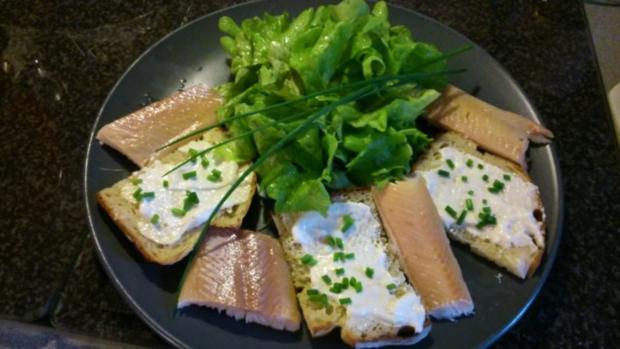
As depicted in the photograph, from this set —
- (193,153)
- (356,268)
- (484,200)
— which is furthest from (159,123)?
(484,200)

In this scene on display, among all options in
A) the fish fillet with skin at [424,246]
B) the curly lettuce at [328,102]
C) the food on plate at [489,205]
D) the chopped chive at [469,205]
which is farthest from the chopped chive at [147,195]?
the chopped chive at [469,205]

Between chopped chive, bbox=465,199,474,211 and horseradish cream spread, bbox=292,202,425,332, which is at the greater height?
horseradish cream spread, bbox=292,202,425,332

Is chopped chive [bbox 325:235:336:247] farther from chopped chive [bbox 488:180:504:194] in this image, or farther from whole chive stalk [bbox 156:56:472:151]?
chopped chive [bbox 488:180:504:194]

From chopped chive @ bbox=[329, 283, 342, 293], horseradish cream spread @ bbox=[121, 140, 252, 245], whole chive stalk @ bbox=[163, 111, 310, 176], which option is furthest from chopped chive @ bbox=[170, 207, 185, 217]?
chopped chive @ bbox=[329, 283, 342, 293]

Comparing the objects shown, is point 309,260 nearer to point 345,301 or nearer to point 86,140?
point 345,301

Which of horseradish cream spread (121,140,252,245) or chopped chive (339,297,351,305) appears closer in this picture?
chopped chive (339,297,351,305)

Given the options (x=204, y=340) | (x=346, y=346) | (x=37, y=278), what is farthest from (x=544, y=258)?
(x=37, y=278)

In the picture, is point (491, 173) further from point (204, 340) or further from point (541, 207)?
point (204, 340)

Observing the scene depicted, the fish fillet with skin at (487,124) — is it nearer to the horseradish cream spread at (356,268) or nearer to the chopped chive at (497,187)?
the chopped chive at (497,187)
